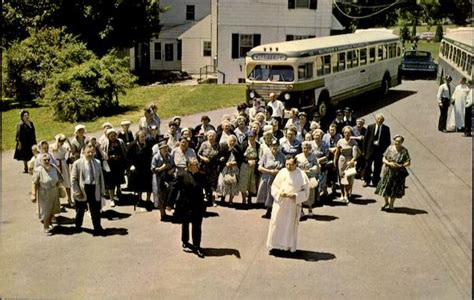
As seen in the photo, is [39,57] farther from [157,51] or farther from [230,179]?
[230,179]

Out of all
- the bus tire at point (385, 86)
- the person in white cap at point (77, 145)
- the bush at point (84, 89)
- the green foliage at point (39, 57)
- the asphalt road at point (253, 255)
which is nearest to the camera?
the asphalt road at point (253, 255)

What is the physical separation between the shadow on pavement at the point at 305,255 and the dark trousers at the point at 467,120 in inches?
408

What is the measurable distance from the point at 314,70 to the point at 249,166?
8871 mm

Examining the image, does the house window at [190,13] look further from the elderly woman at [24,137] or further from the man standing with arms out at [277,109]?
the elderly woman at [24,137]

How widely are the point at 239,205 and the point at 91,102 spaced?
14553mm

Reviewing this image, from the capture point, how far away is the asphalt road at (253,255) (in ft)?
29.5

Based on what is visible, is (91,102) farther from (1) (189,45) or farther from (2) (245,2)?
(1) (189,45)

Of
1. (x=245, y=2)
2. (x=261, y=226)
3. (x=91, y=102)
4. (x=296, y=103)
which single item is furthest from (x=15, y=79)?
(x=261, y=226)

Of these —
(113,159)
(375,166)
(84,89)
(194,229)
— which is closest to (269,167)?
(194,229)

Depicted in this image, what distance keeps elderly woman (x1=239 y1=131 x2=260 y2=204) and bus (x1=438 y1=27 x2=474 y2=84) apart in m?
11.1

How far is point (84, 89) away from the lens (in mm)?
26078

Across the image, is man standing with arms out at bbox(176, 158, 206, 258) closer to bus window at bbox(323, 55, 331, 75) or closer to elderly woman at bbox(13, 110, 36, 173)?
elderly woman at bbox(13, 110, 36, 173)

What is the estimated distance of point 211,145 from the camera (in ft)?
41.7

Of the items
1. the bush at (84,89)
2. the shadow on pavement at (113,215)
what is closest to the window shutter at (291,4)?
the bush at (84,89)
